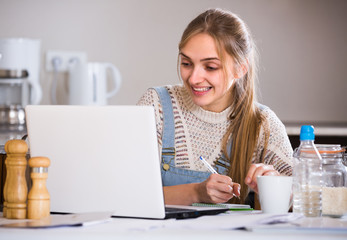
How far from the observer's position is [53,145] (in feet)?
3.34

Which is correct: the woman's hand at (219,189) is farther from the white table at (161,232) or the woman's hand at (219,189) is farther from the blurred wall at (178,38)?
the blurred wall at (178,38)

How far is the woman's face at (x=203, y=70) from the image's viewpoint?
1565mm

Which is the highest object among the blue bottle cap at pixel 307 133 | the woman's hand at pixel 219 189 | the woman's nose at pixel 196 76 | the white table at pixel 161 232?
the woman's nose at pixel 196 76

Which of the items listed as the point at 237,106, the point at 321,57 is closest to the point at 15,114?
the point at 237,106

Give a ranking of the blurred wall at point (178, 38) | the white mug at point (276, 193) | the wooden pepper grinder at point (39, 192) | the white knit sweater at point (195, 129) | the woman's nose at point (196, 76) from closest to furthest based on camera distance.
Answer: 1. the wooden pepper grinder at point (39, 192)
2. the white mug at point (276, 193)
3. the woman's nose at point (196, 76)
4. the white knit sweater at point (195, 129)
5. the blurred wall at point (178, 38)

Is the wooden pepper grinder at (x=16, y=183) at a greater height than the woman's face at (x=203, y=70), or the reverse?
the woman's face at (x=203, y=70)

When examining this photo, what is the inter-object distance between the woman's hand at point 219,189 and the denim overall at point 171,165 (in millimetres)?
338

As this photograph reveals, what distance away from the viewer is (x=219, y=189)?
1.25 meters

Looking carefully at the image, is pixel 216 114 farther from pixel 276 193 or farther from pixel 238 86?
pixel 276 193

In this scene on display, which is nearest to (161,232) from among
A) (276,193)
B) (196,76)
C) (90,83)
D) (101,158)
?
(101,158)

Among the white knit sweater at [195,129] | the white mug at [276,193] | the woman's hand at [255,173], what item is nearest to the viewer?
the white mug at [276,193]

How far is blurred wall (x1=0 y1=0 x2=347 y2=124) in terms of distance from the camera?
8.89 feet

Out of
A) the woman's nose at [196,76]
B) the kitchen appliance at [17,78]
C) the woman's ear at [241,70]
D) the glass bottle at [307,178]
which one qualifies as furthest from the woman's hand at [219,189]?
the kitchen appliance at [17,78]

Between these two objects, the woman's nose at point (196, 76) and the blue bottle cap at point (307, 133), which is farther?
the woman's nose at point (196, 76)
